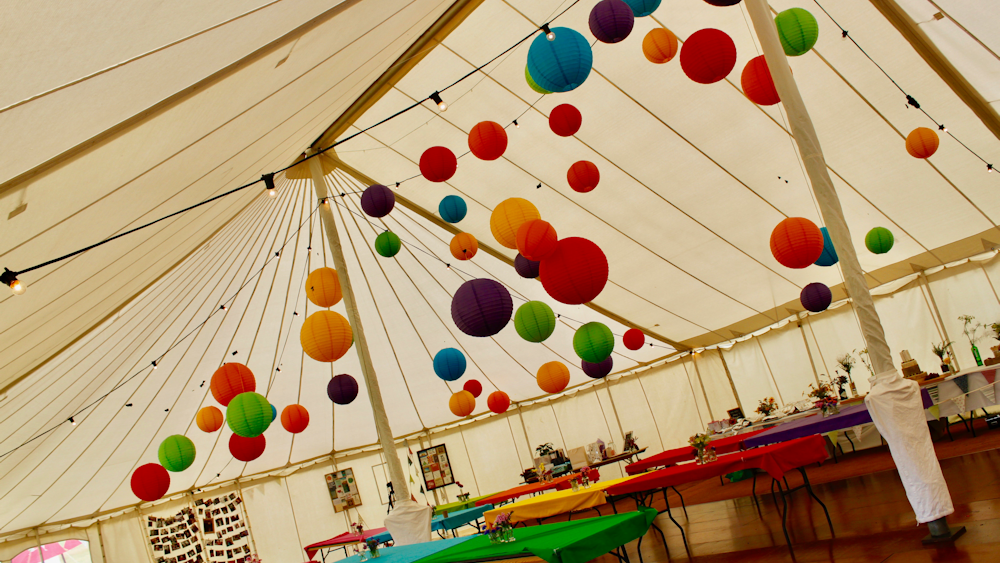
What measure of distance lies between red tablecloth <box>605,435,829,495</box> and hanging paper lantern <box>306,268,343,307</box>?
3.52m

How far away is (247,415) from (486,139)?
3.31m

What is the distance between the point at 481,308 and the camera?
173 inches

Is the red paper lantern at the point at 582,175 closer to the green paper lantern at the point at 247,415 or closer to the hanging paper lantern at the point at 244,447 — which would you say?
the green paper lantern at the point at 247,415

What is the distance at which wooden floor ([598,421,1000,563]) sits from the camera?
3.27 m

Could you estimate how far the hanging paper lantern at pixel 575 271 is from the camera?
3959 mm

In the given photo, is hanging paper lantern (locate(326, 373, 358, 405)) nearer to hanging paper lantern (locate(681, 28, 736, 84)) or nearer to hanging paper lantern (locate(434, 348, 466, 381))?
hanging paper lantern (locate(434, 348, 466, 381))

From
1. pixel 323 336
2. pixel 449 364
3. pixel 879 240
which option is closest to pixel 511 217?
pixel 323 336

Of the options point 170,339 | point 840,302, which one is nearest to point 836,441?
point 840,302

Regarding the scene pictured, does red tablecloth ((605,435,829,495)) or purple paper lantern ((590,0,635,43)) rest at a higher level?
purple paper lantern ((590,0,635,43))

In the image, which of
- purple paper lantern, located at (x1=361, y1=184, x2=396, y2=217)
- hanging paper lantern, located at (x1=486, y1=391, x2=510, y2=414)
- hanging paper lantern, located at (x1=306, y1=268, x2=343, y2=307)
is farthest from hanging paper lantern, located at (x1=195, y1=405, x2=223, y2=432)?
hanging paper lantern, located at (x1=486, y1=391, x2=510, y2=414)

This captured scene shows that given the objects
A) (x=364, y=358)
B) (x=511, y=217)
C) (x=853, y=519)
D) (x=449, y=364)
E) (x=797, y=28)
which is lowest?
(x=853, y=519)

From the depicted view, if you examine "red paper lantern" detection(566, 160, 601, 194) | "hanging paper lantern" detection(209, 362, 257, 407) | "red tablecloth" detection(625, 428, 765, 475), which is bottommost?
"red tablecloth" detection(625, 428, 765, 475)

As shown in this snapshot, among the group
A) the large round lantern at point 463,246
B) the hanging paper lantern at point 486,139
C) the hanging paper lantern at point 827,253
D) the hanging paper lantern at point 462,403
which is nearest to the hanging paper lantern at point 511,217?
the hanging paper lantern at point 486,139

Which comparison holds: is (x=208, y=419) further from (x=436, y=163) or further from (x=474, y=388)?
(x=436, y=163)
